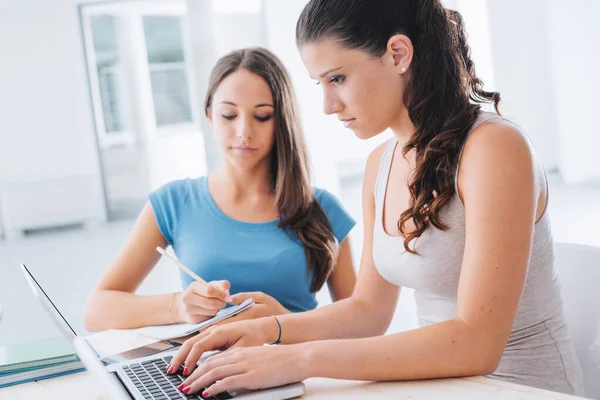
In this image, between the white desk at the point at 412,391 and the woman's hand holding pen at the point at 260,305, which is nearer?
the white desk at the point at 412,391

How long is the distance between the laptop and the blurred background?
258 centimetres

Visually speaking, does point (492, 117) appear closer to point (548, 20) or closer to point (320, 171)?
point (320, 171)

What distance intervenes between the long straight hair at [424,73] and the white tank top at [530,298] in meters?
0.03

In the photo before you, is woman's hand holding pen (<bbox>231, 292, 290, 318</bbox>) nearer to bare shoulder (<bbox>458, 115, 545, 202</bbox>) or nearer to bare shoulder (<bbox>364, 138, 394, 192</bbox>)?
bare shoulder (<bbox>364, 138, 394, 192</bbox>)

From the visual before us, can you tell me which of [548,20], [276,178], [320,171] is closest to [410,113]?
[276,178]

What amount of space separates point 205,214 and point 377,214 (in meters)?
0.64

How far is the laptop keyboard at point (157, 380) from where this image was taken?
3.42 feet

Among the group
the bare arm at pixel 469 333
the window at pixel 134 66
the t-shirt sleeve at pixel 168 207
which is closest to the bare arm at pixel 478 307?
the bare arm at pixel 469 333

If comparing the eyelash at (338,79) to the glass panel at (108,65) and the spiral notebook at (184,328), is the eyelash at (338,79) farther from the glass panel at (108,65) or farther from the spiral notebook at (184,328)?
the glass panel at (108,65)

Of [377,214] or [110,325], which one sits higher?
[377,214]

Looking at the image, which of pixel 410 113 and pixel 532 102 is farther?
pixel 532 102

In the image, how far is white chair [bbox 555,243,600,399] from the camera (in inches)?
54.9

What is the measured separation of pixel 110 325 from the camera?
1674 millimetres

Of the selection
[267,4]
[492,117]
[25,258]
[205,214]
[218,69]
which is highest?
[267,4]
